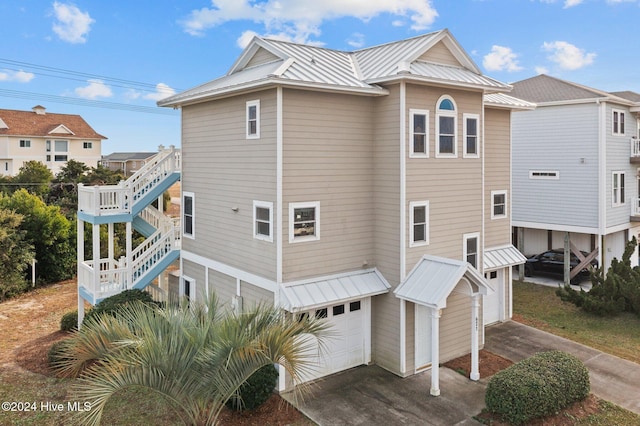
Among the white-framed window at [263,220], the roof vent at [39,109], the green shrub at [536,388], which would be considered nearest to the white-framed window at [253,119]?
the white-framed window at [263,220]

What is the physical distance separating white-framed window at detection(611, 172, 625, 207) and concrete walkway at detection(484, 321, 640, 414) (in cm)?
911

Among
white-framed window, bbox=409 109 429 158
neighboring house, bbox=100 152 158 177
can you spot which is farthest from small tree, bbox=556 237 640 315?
neighboring house, bbox=100 152 158 177

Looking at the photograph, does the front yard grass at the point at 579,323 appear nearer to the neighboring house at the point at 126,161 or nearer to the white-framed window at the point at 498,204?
the white-framed window at the point at 498,204

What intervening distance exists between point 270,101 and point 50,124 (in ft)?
169

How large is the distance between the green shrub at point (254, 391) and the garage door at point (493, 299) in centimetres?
865

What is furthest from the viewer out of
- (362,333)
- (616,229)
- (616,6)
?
(616,229)

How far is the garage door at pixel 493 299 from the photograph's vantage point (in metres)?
15.5

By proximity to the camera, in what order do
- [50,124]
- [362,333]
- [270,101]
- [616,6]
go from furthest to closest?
[50,124]
[616,6]
[362,333]
[270,101]

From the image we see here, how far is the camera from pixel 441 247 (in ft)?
40.9

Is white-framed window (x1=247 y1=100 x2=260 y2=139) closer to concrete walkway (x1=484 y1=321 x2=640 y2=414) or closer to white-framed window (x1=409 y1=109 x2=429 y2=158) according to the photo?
white-framed window (x1=409 y1=109 x2=429 y2=158)

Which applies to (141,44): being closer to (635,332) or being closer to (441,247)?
(441,247)

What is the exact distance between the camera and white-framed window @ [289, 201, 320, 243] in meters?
10.9

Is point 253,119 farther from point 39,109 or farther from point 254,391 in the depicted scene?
point 39,109

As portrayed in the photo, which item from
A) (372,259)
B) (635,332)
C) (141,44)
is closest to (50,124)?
(141,44)
